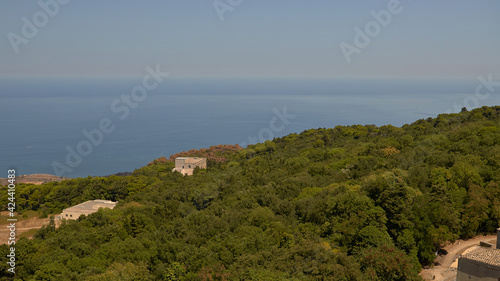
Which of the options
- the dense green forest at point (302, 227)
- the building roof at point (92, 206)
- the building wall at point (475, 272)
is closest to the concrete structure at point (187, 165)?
the building roof at point (92, 206)

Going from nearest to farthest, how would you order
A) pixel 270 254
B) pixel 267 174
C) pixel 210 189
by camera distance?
pixel 270 254, pixel 210 189, pixel 267 174

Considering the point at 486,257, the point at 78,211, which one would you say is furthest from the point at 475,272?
the point at 78,211

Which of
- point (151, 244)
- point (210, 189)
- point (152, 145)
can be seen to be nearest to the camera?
point (151, 244)

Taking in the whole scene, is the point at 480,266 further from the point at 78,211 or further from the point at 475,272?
the point at 78,211

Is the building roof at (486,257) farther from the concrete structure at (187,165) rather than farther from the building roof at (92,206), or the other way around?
the concrete structure at (187,165)

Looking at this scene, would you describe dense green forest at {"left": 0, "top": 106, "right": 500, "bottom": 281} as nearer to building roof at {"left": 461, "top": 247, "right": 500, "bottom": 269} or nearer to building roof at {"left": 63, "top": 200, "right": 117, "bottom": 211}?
building roof at {"left": 461, "top": 247, "right": 500, "bottom": 269}

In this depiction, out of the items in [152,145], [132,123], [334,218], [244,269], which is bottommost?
[244,269]

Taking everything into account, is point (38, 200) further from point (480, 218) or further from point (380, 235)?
point (480, 218)

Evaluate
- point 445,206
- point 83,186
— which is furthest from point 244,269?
point 83,186
